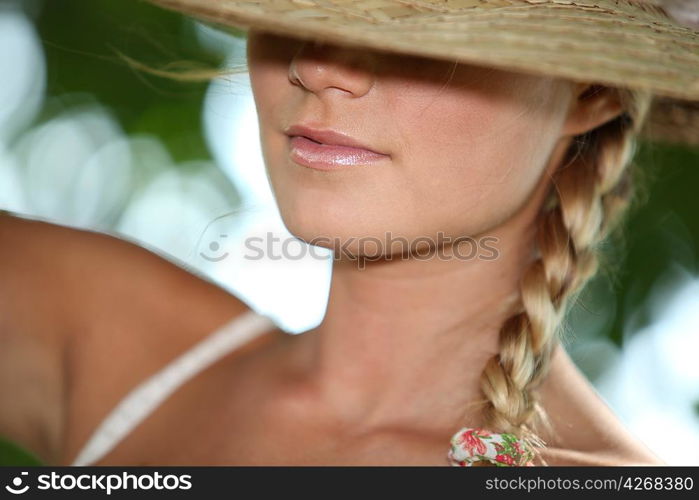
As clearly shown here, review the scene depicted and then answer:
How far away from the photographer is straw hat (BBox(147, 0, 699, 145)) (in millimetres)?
803

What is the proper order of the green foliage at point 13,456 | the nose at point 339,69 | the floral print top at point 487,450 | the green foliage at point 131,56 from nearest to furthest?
1. the nose at point 339,69
2. the floral print top at point 487,450
3. the green foliage at point 131,56
4. the green foliage at point 13,456

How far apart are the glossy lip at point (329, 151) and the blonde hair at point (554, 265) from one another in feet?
1.13

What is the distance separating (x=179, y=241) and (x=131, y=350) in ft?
2.68

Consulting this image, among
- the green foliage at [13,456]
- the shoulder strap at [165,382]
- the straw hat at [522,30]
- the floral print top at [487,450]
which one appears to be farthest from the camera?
the green foliage at [13,456]

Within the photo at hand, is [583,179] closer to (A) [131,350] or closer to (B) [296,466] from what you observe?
(B) [296,466]

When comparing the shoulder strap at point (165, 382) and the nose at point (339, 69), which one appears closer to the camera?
the nose at point (339, 69)

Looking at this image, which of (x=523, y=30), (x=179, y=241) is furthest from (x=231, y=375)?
(x=179, y=241)

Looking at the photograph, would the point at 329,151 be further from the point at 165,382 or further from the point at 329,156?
the point at 165,382

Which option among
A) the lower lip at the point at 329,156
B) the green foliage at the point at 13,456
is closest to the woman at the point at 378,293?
the lower lip at the point at 329,156

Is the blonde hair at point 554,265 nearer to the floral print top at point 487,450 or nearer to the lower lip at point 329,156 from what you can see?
the floral print top at point 487,450

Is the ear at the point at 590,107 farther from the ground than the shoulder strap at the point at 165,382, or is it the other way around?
the ear at the point at 590,107

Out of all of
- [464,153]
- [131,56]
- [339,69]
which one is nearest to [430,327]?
[464,153]

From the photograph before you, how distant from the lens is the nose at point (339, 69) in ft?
3.12

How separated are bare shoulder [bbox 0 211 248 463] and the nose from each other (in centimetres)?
57
